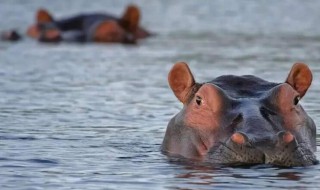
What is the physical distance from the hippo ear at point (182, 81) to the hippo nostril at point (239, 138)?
59.0 inches

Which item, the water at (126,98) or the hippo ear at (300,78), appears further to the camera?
the hippo ear at (300,78)

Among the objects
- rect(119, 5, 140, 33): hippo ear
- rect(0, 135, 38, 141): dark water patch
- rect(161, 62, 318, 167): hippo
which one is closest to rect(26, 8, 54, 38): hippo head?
rect(119, 5, 140, 33): hippo ear

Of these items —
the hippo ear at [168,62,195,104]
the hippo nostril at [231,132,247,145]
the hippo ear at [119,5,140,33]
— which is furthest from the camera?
the hippo ear at [119,5,140,33]

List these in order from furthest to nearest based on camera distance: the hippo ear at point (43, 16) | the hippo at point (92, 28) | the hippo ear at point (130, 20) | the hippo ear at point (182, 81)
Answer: the hippo ear at point (43, 16), the hippo ear at point (130, 20), the hippo at point (92, 28), the hippo ear at point (182, 81)

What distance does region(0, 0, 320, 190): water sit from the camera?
30.5 ft

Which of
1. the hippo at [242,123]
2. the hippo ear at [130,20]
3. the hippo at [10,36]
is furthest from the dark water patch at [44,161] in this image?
the hippo ear at [130,20]

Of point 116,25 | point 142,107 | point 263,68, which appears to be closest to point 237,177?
point 142,107

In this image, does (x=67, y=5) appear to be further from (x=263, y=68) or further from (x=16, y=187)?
(x=16, y=187)

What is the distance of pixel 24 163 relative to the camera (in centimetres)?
1005

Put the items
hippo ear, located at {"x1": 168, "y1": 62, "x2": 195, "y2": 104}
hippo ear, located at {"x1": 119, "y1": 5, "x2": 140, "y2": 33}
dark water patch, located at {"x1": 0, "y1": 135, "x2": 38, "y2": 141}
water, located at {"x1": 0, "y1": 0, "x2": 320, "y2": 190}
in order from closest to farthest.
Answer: water, located at {"x1": 0, "y1": 0, "x2": 320, "y2": 190} < hippo ear, located at {"x1": 168, "y1": 62, "x2": 195, "y2": 104} < dark water patch, located at {"x1": 0, "y1": 135, "x2": 38, "y2": 141} < hippo ear, located at {"x1": 119, "y1": 5, "x2": 140, "y2": 33}

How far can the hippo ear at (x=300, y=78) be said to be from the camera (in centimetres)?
1034

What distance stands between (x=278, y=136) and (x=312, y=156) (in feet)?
2.54

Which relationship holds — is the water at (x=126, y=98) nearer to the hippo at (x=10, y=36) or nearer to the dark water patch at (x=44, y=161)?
the dark water patch at (x=44, y=161)

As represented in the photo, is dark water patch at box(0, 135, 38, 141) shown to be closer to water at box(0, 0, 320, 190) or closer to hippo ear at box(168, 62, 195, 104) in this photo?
water at box(0, 0, 320, 190)
